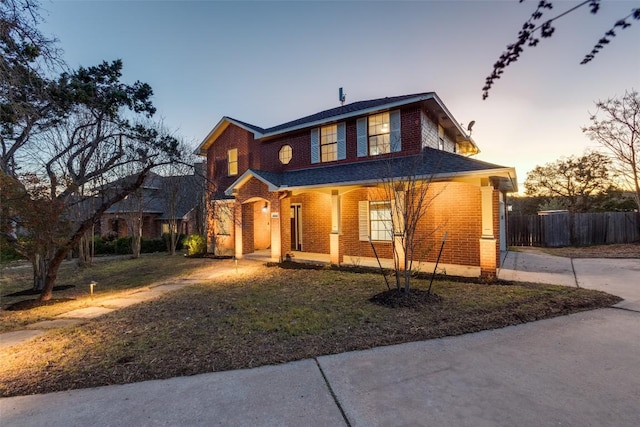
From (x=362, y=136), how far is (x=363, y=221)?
11.4ft

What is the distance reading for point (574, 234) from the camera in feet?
51.2

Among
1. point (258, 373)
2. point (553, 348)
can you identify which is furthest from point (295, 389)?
point (553, 348)

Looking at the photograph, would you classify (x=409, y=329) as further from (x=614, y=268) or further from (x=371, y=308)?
(x=614, y=268)

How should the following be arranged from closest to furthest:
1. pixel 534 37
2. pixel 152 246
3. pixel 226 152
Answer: pixel 534 37 < pixel 226 152 < pixel 152 246

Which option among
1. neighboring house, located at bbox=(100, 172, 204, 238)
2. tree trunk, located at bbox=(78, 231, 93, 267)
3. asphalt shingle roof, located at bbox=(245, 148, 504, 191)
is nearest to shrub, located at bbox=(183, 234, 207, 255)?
neighboring house, located at bbox=(100, 172, 204, 238)

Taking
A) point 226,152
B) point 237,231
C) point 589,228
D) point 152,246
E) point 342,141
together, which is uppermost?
point 226,152

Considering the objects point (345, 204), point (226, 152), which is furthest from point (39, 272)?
point (345, 204)

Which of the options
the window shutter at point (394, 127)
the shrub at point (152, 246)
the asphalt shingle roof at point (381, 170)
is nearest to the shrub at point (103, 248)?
the shrub at point (152, 246)

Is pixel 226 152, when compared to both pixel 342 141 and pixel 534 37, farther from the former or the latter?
pixel 534 37

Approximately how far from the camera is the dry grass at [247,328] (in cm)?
372

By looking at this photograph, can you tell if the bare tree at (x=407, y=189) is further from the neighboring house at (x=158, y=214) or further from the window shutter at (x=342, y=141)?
the neighboring house at (x=158, y=214)

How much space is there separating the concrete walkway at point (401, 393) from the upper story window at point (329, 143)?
10.00 metres

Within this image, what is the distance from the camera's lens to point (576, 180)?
2308 centimetres

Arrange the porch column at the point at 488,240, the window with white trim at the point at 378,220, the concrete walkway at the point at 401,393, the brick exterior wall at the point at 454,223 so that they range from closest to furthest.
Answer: the concrete walkway at the point at 401,393 < the porch column at the point at 488,240 < the brick exterior wall at the point at 454,223 < the window with white trim at the point at 378,220
